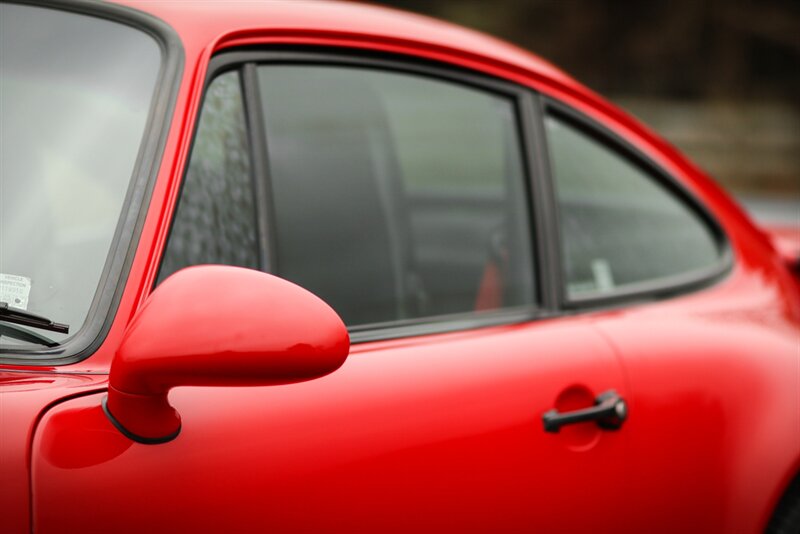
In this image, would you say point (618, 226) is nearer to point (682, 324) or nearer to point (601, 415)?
point (682, 324)

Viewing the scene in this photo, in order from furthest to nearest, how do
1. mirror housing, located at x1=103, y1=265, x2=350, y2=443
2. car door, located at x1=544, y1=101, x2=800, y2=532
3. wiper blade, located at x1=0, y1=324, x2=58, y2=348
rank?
car door, located at x1=544, y1=101, x2=800, y2=532
wiper blade, located at x1=0, y1=324, x2=58, y2=348
mirror housing, located at x1=103, y1=265, x2=350, y2=443

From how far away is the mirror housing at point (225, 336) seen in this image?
1130 millimetres

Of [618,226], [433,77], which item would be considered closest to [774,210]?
[618,226]

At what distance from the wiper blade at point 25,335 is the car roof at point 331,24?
56 centimetres

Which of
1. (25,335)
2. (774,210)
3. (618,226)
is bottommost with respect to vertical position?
(25,335)

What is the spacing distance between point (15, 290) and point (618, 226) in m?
1.52

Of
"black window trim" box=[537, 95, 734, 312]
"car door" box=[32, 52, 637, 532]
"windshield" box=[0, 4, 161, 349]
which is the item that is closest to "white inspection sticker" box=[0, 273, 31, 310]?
"windshield" box=[0, 4, 161, 349]

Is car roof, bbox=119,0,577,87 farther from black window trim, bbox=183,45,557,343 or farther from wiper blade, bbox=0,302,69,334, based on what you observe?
wiper blade, bbox=0,302,69,334

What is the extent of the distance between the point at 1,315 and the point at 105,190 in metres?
0.26

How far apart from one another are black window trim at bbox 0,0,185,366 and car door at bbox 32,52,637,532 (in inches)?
3.3

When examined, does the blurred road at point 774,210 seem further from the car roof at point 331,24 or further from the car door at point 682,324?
the car roof at point 331,24

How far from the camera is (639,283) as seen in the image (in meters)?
2.18

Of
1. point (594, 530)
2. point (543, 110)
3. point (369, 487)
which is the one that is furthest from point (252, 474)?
point (543, 110)

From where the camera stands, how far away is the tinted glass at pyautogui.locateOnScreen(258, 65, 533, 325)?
6.05 ft
